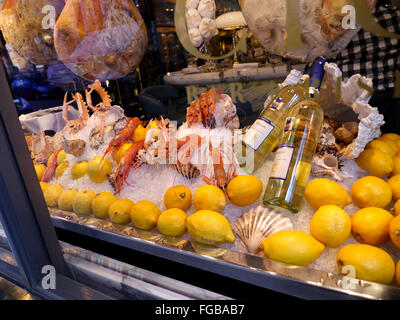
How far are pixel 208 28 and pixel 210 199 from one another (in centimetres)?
50

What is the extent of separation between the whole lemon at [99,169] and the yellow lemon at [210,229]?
0.49 metres

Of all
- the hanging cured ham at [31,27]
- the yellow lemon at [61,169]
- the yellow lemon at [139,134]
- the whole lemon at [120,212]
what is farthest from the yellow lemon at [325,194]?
the hanging cured ham at [31,27]

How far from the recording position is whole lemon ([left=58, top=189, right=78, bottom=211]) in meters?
0.98

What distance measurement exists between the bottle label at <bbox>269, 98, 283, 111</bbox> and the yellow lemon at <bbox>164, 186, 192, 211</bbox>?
1.25ft

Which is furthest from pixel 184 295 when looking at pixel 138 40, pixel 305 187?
pixel 138 40

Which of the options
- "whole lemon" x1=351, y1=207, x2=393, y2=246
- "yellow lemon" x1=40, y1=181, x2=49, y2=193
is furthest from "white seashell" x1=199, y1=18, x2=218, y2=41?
"yellow lemon" x1=40, y1=181, x2=49, y2=193

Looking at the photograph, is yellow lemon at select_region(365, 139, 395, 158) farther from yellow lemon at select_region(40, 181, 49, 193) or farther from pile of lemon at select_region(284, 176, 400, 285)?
yellow lemon at select_region(40, 181, 49, 193)

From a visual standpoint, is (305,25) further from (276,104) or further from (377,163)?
(377,163)

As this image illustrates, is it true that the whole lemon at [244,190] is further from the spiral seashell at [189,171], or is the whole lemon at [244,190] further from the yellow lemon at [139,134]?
the yellow lemon at [139,134]

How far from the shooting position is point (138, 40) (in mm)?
911

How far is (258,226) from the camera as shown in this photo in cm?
66

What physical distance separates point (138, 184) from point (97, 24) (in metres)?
0.58

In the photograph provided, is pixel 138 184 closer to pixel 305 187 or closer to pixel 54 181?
pixel 54 181

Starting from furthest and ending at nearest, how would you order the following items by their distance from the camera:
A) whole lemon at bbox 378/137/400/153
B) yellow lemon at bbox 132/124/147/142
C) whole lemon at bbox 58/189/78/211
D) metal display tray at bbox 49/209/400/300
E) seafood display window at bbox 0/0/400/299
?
yellow lemon at bbox 132/124/147/142, whole lemon at bbox 58/189/78/211, whole lemon at bbox 378/137/400/153, seafood display window at bbox 0/0/400/299, metal display tray at bbox 49/209/400/300
